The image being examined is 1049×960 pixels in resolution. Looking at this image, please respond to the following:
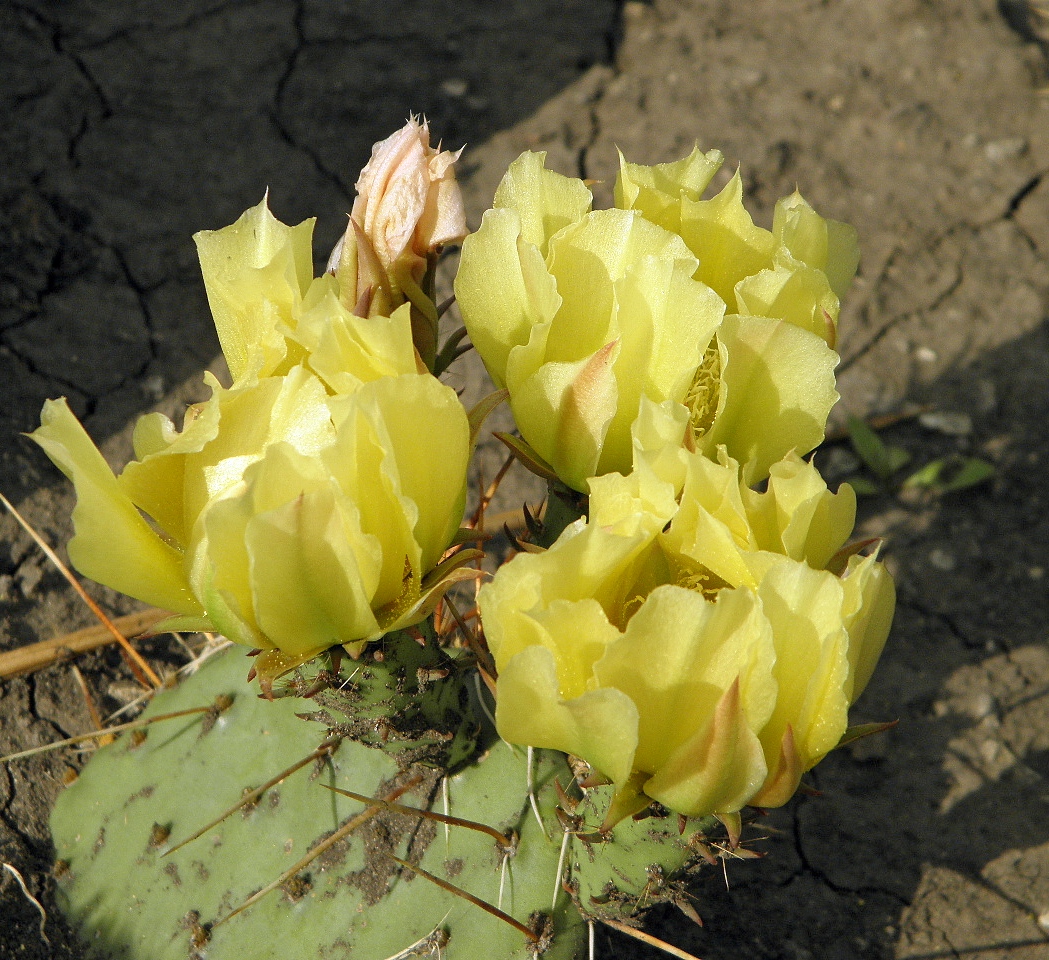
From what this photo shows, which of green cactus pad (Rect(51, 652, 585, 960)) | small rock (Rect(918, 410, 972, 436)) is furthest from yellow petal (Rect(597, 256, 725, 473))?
small rock (Rect(918, 410, 972, 436))

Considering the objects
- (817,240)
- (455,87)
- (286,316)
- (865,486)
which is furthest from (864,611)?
(455,87)

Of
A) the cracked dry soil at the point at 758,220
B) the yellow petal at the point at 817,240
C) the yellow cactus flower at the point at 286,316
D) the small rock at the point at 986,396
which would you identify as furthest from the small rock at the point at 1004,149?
the yellow cactus flower at the point at 286,316

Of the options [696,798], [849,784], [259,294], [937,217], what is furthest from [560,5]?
[696,798]

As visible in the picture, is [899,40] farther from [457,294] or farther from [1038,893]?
[457,294]

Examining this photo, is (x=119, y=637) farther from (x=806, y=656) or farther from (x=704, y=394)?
(x=806, y=656)

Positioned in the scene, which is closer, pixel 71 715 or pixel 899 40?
pixel 71 715

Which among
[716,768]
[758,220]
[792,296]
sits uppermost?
[792,296]
